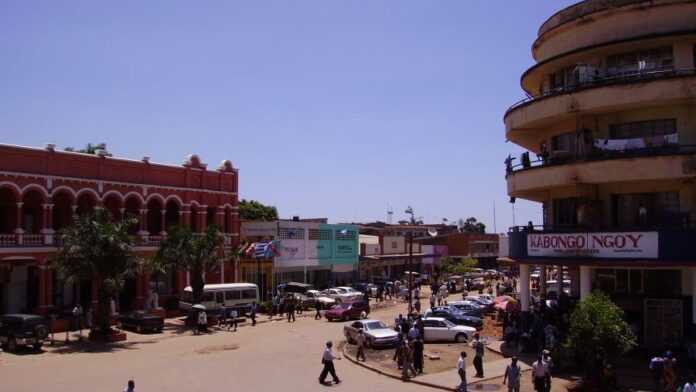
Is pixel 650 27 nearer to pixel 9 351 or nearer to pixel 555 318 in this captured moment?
pixel 555 318

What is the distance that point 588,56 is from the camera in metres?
31.5

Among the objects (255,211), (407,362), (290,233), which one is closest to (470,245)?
(255,211)

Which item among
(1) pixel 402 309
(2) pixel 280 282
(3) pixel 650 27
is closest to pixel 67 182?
(2) pixel 280 282

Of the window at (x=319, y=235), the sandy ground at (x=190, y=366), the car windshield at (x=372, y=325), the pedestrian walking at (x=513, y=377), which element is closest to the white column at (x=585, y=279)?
the sandy ground at (x=190, y=366)

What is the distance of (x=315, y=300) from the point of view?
54219 millimetres

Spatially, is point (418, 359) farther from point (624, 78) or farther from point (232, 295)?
point (232, 295)

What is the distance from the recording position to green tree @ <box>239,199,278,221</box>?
3873 inches

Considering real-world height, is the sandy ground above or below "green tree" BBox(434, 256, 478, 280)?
below

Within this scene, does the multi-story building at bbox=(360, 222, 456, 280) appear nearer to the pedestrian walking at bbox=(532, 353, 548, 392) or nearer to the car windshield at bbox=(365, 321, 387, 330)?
the car windshield at bbox=(365, 321, 387, 330)

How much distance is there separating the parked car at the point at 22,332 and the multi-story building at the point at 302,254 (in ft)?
76.1

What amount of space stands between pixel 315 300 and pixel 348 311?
7.57 meters

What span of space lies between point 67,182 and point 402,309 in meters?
27.4

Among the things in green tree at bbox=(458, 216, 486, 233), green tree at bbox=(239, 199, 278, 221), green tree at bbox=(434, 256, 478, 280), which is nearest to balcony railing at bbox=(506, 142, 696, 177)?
green tree at bbox=(434, 256, 478, 280)

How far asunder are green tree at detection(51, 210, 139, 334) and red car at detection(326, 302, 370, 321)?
1523 centimetres
